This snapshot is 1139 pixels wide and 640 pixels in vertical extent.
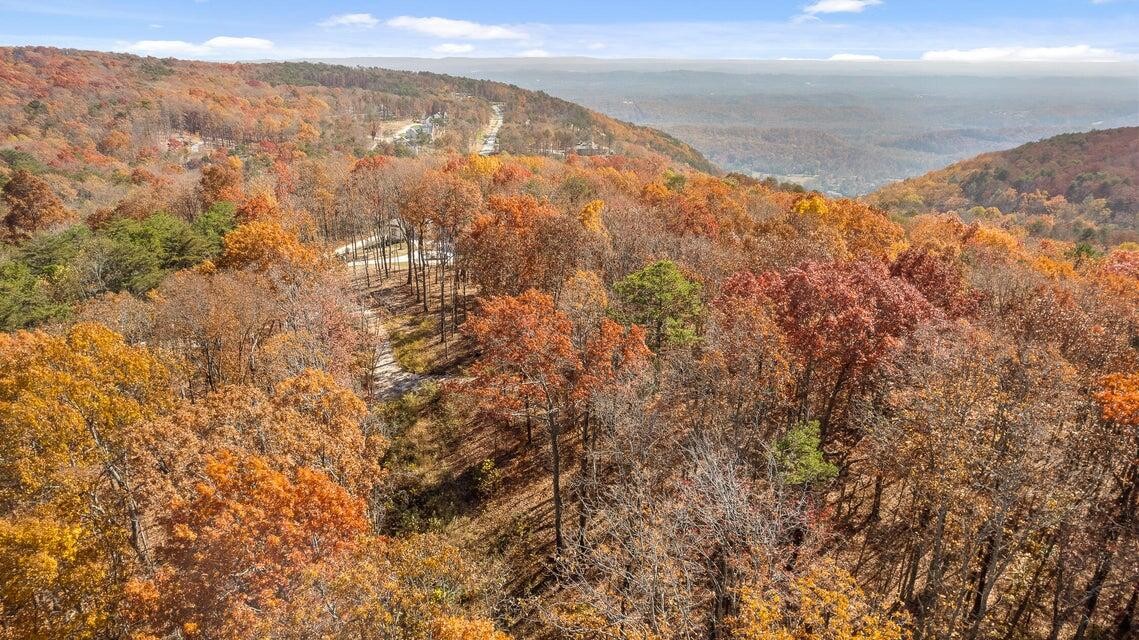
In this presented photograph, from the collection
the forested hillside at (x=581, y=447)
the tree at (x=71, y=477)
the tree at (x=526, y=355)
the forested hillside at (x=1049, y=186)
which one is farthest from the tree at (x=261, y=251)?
the forested hillside at (x=1049, y=186)

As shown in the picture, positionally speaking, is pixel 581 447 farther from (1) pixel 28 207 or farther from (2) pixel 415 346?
(1) pixel 28 207

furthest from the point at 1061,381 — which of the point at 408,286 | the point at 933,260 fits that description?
the point at 408,286

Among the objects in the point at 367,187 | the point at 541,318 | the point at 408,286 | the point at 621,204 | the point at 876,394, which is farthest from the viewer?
the point at 367,187

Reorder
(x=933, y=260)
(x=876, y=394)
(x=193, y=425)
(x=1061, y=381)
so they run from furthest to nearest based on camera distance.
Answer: (x=933, y=260) < (x=876, y=394) < (x=193, y=425) < (x=1061, y=381)

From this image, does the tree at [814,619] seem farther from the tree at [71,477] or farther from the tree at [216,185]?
the tree at [216,185]

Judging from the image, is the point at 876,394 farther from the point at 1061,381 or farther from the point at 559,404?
the point at 559,404

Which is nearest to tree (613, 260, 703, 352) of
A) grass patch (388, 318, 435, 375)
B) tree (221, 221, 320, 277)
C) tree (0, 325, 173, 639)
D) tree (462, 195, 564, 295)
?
tree (462, 195, 564, 295)

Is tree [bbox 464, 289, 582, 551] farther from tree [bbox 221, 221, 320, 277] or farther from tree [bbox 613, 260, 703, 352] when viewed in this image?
tree [bbox 221, 221, 320, 277]

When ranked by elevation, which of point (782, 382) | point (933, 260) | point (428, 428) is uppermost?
point (933, 260)
